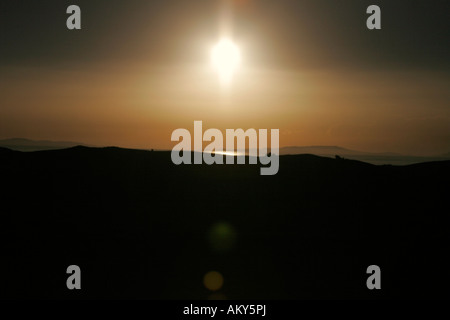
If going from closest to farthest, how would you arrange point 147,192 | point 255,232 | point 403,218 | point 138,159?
point 255,232, point 403,218, point 147,192, point 138,159

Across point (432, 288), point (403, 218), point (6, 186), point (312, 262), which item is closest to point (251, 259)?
point (312, 262)

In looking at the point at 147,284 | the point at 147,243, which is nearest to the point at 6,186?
the point at 147,243

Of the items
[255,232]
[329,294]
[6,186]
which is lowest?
[329,294]

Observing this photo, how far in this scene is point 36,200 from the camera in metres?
16.4

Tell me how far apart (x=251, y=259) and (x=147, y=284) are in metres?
2.74

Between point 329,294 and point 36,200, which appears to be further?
point 36,200

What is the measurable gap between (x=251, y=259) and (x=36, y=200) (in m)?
7.80

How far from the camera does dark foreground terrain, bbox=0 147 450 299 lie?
11.5 meters

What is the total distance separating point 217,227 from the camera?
1507 cm

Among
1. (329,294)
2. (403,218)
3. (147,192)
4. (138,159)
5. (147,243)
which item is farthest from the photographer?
(138,159)

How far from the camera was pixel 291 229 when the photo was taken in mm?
15281

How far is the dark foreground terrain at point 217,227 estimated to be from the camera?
11453mm

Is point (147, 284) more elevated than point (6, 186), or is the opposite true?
point (6, 186)
